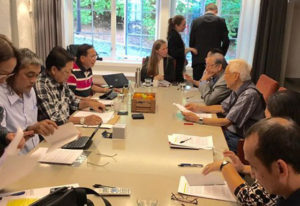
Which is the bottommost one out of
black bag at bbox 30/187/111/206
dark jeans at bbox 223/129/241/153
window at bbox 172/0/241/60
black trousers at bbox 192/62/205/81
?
dark jeans at bbox 223/129/241/153

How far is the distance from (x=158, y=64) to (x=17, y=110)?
2.48m

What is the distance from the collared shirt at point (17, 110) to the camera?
77.4 inches

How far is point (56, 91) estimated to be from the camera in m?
2.54

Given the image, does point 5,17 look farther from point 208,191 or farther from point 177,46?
point 208,191

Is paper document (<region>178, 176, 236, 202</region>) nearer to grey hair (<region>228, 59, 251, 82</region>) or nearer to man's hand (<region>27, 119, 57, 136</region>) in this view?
man's hand (<region>27, 119, 57, 136</region>)

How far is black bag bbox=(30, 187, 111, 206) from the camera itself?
112 cm

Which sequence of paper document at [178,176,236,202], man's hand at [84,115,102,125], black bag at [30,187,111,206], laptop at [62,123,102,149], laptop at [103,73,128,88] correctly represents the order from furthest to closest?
1. laptop at [103,73,128,88]
2. man's hand at [84,115,102,125]
3. laptop at [62,123,102,149]
4. paper document at [178,176,236,202]
5. black bag at [30,187,111,206]

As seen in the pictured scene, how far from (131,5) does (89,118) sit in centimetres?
389

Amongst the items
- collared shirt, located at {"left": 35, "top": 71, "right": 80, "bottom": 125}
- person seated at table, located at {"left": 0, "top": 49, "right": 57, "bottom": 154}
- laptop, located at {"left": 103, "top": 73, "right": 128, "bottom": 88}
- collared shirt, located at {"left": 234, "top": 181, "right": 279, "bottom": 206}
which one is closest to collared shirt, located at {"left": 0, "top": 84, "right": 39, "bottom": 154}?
person seated at table, located at {"left": 0, "top": 49, "right": 57, "bottom": 154}

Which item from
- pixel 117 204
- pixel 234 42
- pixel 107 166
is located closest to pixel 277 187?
pixel 117 204

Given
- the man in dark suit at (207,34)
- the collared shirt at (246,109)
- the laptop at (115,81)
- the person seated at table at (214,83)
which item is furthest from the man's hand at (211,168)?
the man in dark suit at (207,34)

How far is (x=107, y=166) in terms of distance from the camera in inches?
66.0

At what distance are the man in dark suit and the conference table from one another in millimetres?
2713

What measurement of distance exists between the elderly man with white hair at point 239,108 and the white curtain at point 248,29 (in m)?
2.88
